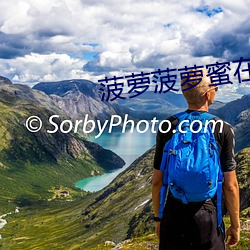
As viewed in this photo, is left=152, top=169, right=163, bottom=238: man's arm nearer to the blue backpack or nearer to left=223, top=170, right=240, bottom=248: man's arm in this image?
the blue backpack

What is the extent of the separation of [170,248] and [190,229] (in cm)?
91

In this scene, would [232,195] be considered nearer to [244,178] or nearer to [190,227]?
[190,227]

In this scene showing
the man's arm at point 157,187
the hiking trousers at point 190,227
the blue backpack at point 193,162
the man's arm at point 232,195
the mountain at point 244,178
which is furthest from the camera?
the mountain at point 244,178

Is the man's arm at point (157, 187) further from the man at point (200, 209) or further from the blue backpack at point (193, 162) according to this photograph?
the blue backpack at point (193, 162)

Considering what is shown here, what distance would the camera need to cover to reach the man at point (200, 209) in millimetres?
10555

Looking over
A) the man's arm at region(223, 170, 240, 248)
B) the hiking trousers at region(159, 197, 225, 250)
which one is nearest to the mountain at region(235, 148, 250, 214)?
the man's arm at region(223, 170, 240, 248)

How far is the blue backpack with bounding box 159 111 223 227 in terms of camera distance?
392 inches

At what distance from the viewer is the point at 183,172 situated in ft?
32.8

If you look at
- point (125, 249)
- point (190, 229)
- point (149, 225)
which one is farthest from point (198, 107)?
point (149, 225)

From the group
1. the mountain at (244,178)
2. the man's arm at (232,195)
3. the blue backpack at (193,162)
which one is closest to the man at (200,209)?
the man's arm at (232,195)

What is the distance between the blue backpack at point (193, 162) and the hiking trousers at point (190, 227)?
333 millimetres

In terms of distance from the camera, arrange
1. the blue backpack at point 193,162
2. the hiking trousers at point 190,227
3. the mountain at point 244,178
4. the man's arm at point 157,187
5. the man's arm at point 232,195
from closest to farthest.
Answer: the blue backpack at point 193,162 < the hiking trousers at point 190,227 < the man's arm at point 232,195 < the man's arm at point 157,187 < the mountain at point 244,178

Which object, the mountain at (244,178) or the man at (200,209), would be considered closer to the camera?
the man at (200,209)

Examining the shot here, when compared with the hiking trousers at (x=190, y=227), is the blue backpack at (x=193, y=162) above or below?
above
